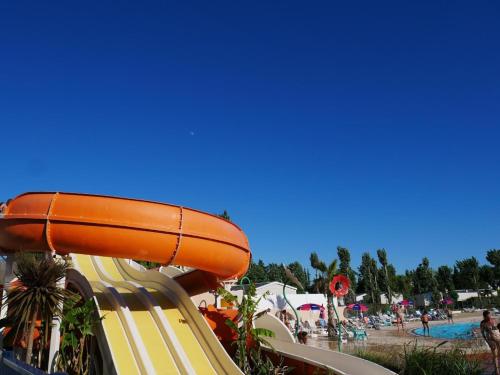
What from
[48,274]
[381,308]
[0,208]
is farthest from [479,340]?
[381,308]

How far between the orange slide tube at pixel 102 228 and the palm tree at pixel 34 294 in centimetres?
39

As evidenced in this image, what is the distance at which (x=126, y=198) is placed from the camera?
891cm

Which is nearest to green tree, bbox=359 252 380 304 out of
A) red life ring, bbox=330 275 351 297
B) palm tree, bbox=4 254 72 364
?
red life ring, bbox=330 275 351 297

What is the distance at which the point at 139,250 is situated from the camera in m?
8.62

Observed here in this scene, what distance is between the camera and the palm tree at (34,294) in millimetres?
8102

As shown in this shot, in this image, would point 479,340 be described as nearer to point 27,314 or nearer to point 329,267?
point 329,267

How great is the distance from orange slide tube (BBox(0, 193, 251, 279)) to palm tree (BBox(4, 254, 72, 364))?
15.4 inches

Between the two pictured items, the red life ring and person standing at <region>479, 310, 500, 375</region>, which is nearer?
person standing at <region>479, 310, 500, 375</region>

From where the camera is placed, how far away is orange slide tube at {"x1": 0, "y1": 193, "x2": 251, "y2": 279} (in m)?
8.39

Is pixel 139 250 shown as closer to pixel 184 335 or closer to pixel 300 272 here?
pixel 184 335

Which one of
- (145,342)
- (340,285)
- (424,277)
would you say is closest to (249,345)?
(145,342)

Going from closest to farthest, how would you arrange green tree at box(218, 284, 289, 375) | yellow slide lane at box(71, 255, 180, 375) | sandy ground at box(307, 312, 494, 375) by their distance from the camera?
yellow slide lane at box(71, 255, 180, 375)
green tree at box(218, 284, 289, 375)
sandy ground at box(307, 312, 494, 375)

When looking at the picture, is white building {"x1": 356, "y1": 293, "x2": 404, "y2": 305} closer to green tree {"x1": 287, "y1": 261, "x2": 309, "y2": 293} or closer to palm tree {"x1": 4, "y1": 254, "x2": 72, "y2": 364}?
green tree {"x1": 287, "y1": 261, "x2": 309, "y2": 293}

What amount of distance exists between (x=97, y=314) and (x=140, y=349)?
1299mm
